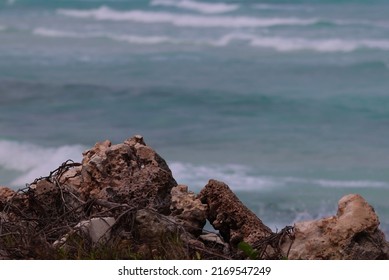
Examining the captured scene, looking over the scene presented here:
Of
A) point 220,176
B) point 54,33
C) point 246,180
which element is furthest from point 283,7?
point 246,180

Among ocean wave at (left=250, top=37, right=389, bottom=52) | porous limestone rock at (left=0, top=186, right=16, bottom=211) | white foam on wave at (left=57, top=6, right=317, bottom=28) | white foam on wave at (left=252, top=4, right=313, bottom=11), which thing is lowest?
porous limestone rock at (left=0, top=186, right=16, bottom=211)

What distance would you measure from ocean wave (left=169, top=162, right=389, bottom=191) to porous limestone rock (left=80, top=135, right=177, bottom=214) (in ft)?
42.2

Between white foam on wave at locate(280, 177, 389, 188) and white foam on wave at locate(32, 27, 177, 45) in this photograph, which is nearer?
white foam on wave at locate(280, 177, 389, 188)

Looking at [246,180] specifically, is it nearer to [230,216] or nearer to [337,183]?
[337,183]

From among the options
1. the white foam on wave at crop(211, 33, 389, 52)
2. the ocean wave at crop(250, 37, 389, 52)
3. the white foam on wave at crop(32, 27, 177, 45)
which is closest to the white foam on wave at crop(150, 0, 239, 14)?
the white foam on wave at crop(32, 27, 177, 45)

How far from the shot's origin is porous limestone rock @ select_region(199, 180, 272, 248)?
712 cm

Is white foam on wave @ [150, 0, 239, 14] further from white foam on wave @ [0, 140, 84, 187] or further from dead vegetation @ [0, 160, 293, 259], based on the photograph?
dead vegetation @ [0, 160, 293, 259]

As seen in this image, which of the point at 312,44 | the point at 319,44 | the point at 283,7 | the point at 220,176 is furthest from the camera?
the point at 283,7

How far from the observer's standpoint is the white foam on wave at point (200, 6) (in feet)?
151

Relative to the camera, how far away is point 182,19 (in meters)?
45.5

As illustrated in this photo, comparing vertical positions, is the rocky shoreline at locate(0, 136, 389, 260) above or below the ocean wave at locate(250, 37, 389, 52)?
below

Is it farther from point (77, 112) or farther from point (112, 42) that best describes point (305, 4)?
point (77, 112)

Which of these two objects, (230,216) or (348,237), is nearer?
(348,237)

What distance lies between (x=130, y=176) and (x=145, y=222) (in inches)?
20.7
